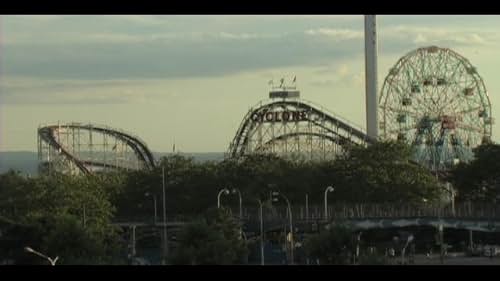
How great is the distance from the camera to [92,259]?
1014 inches

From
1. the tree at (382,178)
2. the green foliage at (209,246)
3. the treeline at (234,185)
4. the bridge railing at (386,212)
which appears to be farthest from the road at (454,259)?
the treeline at (234,185)

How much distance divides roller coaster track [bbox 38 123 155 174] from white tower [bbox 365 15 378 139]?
12.0m

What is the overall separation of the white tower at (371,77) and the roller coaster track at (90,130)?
1197 cm

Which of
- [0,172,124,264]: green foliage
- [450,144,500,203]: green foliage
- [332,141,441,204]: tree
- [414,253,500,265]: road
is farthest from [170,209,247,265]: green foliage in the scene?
[450,144,500,203]: green foliage

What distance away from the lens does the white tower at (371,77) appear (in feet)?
160

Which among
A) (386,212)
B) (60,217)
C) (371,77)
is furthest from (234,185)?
(60,217)

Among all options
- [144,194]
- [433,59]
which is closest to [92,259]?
[144,194]

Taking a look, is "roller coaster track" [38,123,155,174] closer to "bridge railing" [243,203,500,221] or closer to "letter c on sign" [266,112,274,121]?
"letter c on sign" [266,112,274,121]

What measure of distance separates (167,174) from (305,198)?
730 cm

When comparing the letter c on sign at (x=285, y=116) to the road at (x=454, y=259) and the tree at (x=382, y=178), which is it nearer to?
the tree at (x=382, y=178)

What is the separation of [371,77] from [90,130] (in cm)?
1549

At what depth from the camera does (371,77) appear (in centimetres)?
4884

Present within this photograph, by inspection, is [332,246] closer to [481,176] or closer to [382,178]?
[382,178]
